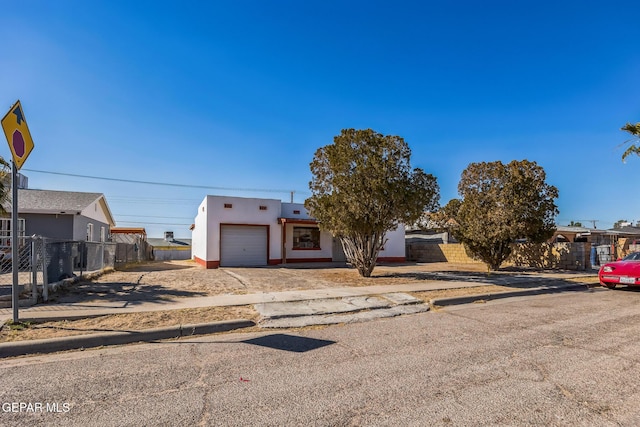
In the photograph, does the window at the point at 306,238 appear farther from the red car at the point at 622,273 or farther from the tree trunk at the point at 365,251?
the red car at the point at 622,273

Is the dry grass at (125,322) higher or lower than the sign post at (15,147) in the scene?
lower

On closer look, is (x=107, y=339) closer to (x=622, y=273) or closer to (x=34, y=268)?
(x=34, y=268)

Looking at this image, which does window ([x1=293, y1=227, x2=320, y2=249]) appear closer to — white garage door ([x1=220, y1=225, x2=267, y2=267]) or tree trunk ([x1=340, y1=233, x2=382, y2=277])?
white garage door ([x1=220, y1=225, x2=267, y2=267])

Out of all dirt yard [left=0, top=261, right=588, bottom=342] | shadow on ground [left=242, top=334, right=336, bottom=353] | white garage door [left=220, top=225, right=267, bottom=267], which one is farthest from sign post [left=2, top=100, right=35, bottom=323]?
white garage door [left=220, top=225, right=267, bottom=267]

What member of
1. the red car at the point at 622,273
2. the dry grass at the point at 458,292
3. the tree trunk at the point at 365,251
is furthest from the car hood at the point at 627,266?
the tree trunk at the point at 365,251

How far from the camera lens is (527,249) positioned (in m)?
19.1

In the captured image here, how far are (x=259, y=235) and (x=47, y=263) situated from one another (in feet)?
40.2

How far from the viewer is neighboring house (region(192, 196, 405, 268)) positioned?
1934cm

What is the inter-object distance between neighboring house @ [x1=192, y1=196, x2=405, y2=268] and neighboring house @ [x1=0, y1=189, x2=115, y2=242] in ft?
20.0

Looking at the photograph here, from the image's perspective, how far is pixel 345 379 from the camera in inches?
159

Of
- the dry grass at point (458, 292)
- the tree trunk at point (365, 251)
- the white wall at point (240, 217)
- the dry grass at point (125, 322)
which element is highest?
the white wall at point (240, 217)

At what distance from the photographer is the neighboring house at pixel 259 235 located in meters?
19.3

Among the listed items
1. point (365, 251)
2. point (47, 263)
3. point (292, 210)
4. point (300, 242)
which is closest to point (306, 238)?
point (300, 242)

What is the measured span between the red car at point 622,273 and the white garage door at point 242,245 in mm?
15016
